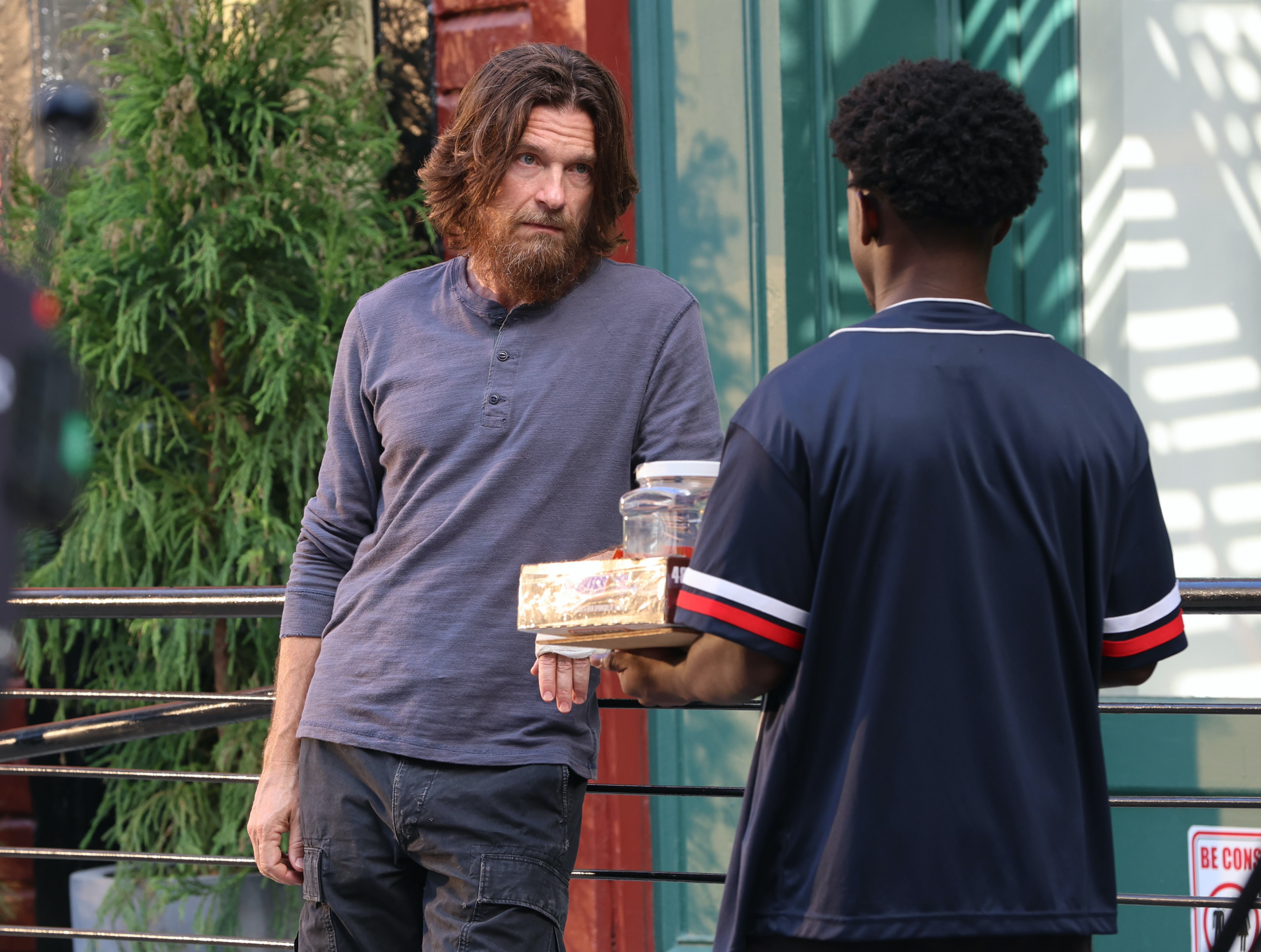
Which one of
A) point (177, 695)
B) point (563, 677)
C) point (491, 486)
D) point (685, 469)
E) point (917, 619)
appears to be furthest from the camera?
point (177, 695)

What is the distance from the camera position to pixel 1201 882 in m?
3.66

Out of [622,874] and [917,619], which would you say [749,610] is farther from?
[622,874]

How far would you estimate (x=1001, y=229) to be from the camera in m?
1.44

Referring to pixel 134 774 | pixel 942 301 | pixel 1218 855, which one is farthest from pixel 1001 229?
pixel 1218 855

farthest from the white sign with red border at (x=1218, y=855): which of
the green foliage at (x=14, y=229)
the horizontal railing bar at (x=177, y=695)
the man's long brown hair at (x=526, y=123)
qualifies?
the green foliage at (x=14, y=229)

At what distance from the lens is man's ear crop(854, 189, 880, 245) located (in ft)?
4.64

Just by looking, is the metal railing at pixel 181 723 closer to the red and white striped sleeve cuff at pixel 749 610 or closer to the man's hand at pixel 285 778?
the man's hand at pixel 285 778

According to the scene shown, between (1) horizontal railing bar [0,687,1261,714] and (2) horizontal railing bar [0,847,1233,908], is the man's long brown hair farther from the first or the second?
(2) horizontal railing bar [0,847,1233,908]

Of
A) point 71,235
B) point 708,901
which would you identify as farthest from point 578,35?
point 708,901

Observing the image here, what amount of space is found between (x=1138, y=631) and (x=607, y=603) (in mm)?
577

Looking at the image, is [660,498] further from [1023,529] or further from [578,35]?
[578,35]

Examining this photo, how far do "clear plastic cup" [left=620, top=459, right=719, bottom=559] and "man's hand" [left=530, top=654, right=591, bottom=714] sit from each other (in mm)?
187

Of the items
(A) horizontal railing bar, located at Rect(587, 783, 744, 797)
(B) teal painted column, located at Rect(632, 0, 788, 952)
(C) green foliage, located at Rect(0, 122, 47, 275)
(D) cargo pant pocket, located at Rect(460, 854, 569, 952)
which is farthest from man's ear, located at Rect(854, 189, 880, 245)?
(B) teal painted column, located at Rect(632, 0, 788, 952)

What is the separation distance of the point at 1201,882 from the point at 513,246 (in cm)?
288
